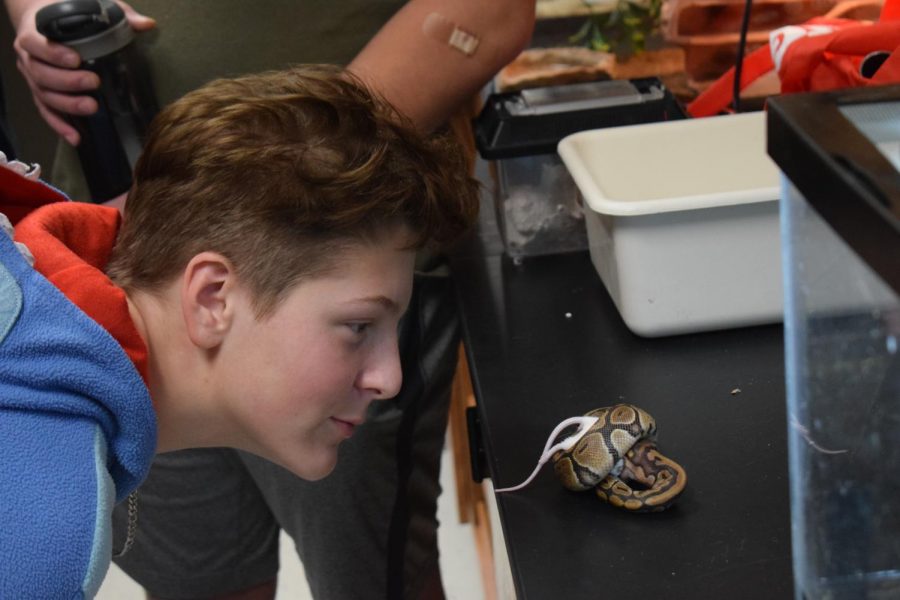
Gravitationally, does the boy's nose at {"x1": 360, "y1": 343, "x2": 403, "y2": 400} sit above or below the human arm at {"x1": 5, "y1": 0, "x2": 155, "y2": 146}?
below

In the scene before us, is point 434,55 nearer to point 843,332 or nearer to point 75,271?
point 75,271

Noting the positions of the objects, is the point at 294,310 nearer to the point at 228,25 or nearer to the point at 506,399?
the point at 506,399

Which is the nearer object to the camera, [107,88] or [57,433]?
[57,433]

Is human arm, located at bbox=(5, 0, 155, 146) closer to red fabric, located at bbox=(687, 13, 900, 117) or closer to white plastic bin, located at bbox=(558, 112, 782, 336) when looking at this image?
white plastic bin, located at bbox=(558, 112, 782, 336)

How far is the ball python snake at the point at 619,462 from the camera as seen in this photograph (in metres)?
0.90

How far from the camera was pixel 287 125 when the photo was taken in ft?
3.33

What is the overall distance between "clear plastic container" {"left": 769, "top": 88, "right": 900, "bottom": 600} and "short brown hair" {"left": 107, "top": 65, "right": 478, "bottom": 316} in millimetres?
447

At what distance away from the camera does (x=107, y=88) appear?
4.56 feet

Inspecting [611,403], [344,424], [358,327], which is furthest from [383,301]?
[611,403]

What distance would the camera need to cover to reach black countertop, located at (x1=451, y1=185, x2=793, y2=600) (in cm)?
84

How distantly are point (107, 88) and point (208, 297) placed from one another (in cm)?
52

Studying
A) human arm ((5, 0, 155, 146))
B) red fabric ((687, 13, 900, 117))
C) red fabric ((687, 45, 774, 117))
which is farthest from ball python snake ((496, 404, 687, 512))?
human arm ((5, 0, 155, 146))

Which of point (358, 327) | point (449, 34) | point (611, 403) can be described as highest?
point (449, 34)

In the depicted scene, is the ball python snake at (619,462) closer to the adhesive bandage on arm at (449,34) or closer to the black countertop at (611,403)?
Result: the black countertop at (611,403)
